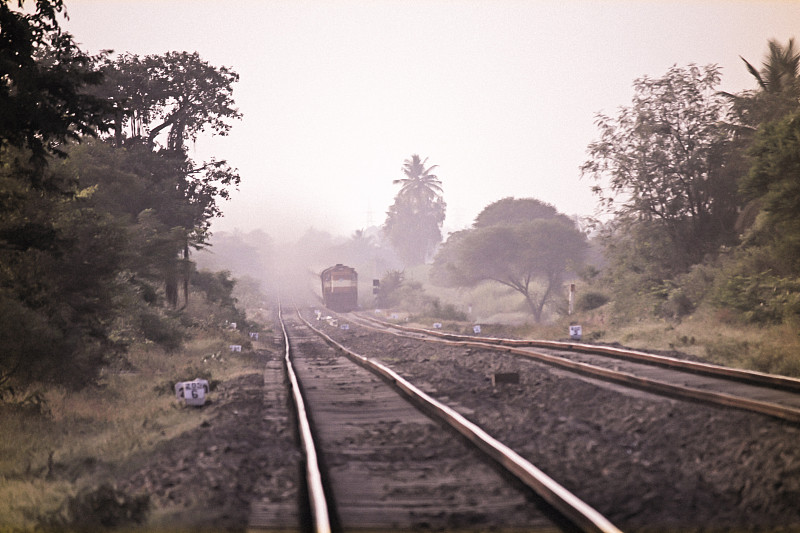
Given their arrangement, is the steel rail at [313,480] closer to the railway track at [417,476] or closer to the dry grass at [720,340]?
the railway track at [417,476]

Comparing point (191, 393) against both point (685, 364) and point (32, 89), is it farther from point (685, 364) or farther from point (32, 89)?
point (685, 364)

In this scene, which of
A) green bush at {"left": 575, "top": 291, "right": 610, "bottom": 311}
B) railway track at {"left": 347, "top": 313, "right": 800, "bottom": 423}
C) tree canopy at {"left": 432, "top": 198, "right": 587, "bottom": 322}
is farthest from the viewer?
tree canopy at {"left": 432, "top": 198, "right": 587, "bottom": 322}

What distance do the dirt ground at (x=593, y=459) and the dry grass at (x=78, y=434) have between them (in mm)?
538

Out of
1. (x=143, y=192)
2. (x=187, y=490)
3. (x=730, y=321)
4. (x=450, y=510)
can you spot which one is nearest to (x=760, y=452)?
(x=450, y=510)

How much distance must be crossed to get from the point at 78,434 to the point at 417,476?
5857 millimetres

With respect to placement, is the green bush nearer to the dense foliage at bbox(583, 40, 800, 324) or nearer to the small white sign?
the dense foliage at bbox(583, 40, 800, 324)

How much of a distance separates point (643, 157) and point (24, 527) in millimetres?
24803

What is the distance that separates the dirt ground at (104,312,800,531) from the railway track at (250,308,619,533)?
40cm

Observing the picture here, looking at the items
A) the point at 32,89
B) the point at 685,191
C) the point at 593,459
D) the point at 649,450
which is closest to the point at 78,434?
the point at 32,89

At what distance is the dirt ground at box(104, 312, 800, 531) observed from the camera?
470 cm

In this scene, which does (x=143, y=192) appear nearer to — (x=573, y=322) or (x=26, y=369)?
(x=26, y=369)

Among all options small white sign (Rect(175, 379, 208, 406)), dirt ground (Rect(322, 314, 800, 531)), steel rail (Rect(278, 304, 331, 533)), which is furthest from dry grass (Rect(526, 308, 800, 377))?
small white sign (Rect(175, 379, 208, 406))

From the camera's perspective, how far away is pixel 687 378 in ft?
31.6

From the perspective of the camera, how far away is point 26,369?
33.1 ft
